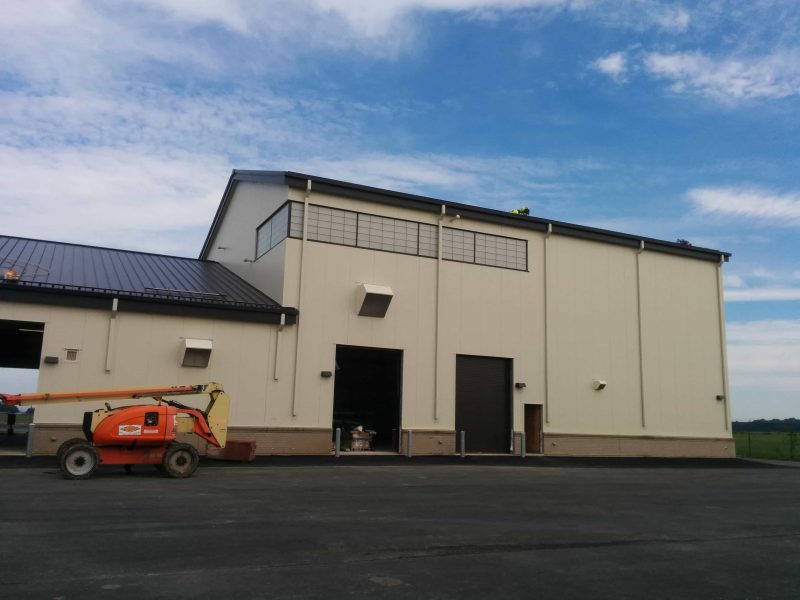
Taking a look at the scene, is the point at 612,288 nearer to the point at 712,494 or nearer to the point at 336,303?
the point at 336,303

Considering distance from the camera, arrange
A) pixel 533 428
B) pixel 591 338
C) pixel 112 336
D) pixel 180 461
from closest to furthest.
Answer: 1. pixel 180 461
2. pixel 112 336
3. pixel 533 428
4. pixel 591 338

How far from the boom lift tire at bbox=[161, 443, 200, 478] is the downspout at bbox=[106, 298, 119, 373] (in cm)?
571

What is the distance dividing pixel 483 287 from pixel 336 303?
640 centimetres

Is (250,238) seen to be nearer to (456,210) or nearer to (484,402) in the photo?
(456,210)

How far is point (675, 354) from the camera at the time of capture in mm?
31625

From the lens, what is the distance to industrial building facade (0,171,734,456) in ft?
72.4

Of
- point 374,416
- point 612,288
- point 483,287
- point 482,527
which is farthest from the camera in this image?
point 374,416

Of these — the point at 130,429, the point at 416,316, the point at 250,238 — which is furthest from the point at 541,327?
the point at 130,429

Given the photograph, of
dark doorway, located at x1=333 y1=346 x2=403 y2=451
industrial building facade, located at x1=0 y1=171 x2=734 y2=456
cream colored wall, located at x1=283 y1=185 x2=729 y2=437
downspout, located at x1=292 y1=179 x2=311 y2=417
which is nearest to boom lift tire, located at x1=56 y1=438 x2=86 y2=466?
industrial building facade, located at x1=0 y1=171 x2=734 y2=456

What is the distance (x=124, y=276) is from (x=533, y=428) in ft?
56.0

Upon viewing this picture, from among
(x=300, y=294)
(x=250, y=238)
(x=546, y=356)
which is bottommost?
(x=546, y=356)

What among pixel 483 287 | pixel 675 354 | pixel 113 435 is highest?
pixel 483 287

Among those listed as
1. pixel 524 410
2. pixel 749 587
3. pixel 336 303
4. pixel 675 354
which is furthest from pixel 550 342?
pixel 749 587

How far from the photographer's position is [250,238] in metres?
29.5
